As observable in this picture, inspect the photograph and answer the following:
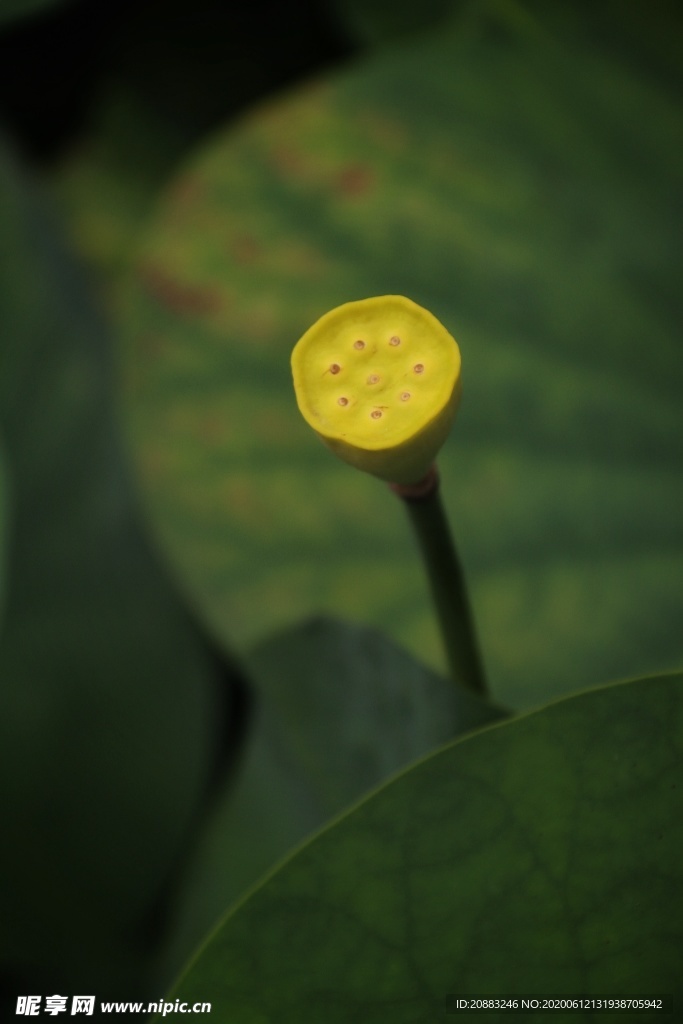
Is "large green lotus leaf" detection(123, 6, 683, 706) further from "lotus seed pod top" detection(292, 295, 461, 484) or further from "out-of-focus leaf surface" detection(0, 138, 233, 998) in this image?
"lotus seed pod top" detection(292, 295, 461, 484)

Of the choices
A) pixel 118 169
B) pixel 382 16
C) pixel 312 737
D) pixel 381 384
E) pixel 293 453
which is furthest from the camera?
pixel 118 169

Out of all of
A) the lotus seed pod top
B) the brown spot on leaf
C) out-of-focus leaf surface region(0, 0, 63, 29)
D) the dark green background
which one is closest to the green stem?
the lotus seed pod top

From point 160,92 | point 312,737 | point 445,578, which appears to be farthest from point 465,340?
point 160,92

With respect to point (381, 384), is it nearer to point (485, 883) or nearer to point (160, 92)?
point (485, 883)

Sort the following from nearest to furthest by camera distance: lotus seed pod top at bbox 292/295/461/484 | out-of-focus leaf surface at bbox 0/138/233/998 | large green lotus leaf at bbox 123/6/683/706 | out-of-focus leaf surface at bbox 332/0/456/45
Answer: lotus seed pod top at bbox 292/295/461/484, large green lotus leaf at bbox 123/6/683/706, out-of-focus leaf surface at bbox 0/138/233/998, out-of-focus leaf surface at bbox 332/0/456/45

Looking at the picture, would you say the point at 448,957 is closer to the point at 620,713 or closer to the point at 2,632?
the point at 620,713

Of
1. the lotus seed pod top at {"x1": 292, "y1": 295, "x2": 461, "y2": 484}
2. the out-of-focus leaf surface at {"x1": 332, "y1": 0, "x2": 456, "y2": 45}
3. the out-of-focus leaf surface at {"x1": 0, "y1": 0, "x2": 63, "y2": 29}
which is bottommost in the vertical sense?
the out-of-focus leaf surface at {"x1": 332, "y1": 0, "x2": 456, "y2": 45}

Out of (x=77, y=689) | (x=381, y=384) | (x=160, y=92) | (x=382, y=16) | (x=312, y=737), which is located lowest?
(x=77, y=689)

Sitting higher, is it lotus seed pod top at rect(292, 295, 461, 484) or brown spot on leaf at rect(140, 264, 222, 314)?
lotus seed pod top at rect(292, 295, 461, 484)
